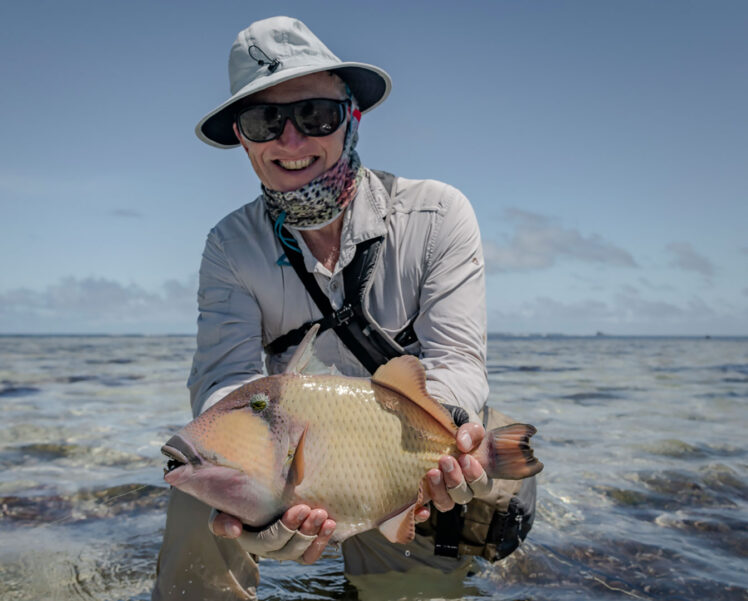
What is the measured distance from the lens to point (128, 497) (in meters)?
5.61

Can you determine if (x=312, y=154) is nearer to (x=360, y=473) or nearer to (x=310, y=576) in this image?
(x=360, y=473)

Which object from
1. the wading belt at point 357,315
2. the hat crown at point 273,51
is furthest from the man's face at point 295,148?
the wading belt at point 357,315

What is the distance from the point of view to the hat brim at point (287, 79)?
11.3 feet

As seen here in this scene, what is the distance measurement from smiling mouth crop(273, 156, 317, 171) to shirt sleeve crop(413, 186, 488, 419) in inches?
32.1

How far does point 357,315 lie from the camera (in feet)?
12.0

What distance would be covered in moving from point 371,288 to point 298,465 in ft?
5.28

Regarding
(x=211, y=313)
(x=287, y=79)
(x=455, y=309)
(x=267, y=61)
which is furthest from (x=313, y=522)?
(x=267, y=61)

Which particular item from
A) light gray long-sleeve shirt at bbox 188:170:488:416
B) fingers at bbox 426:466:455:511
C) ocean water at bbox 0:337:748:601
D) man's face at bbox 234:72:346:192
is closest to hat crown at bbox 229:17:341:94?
man's face at bbox 234:72:346:192

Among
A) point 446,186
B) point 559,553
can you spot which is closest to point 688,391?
point 559,553

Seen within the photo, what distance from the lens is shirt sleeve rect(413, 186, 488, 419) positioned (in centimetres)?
332

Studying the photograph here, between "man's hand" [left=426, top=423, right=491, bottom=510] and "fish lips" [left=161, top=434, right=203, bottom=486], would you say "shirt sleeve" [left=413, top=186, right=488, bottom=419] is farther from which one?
"fish lips" [left=161, top=434, right=203, bottom=486]

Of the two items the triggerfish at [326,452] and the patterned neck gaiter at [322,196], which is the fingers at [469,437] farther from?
the patterned neck gaiter at [322,196]

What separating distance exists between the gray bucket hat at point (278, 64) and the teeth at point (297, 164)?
1.35 feet

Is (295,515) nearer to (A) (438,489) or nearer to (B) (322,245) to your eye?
(A) (438,489)
